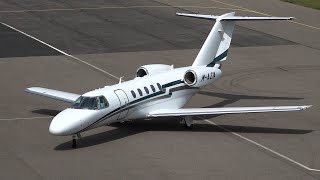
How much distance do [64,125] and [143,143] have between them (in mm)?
3207

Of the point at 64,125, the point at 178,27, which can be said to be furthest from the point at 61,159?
the point at 178,27

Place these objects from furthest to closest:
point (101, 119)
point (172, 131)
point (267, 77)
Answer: point (267, 77) < point (172, 131) < point (101, 119)

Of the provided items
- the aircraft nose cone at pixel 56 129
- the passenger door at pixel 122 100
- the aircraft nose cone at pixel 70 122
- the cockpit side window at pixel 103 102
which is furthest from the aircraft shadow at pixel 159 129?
the aircraft nose cone at pixel 56 129

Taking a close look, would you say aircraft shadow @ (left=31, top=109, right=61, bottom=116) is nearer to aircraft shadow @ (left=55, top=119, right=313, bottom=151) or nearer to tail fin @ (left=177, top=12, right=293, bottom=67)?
aircraft shadow @ (left=55, top=119, right=313, bottom=151)

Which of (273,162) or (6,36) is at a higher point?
(6,36)

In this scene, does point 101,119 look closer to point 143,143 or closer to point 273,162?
point 143,143

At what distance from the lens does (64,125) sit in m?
26.9

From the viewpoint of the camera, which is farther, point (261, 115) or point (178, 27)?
point (178, 27)

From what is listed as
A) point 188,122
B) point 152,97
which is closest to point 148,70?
point 152,97

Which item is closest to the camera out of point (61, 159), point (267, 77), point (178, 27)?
point (61, 159)

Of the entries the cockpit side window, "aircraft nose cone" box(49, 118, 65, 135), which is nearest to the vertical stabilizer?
the cockpit side window

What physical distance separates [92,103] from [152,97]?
3.10 metres

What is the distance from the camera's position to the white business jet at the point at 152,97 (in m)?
27.8

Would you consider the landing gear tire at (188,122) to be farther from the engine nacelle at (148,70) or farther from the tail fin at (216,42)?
the tail fin at (216,42)
